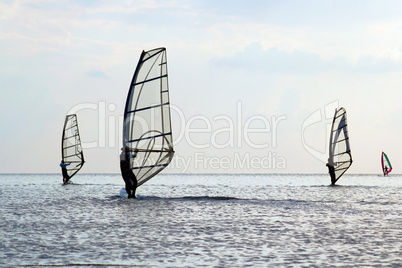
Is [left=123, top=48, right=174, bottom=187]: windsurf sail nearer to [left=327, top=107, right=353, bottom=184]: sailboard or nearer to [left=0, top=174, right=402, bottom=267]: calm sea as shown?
[left=0, top=174, right=402, bottom=267]: calm sea

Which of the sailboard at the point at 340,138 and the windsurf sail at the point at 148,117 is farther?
the sailboard at the point at 340,138

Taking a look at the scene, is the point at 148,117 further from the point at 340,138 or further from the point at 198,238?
the point at 340,138

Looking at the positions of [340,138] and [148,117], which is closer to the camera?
[148,117]

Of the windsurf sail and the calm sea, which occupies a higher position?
the windsurf sail

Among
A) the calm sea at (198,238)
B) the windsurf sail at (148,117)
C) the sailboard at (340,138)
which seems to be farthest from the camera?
the sailboard at (340,138)

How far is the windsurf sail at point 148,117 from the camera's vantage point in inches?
829

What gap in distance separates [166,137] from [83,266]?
13.6m

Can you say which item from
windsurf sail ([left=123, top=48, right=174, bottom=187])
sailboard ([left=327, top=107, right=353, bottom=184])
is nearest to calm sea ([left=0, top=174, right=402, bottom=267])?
windsurf sail ([left=123, top=48, right=174, bottom=187])

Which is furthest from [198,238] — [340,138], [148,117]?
[340,138]

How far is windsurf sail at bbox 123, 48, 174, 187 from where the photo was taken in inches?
829

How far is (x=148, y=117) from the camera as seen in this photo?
69.0 ft

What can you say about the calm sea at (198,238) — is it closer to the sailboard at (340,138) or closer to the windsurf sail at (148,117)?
the windsurf sail at (148,117)

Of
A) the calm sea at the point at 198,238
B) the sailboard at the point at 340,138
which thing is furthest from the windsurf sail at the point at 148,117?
the sailboard at the point at 340,138

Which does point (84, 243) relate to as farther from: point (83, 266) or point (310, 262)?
point (310, 262)
